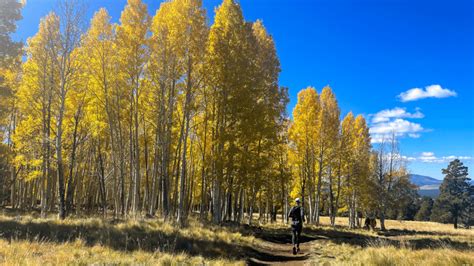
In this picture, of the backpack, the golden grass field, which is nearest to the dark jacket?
the backpack

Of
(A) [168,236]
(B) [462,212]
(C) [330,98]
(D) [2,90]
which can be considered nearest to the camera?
(A) [168,236]

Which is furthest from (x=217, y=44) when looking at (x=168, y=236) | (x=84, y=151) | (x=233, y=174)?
(x=84, y=151)

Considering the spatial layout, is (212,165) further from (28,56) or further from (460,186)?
(460,186)

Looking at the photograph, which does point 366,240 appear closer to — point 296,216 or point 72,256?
point 296,216

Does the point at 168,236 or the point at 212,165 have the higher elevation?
the point at 212,165

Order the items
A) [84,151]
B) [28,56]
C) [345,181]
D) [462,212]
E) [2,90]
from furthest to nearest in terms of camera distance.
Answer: [462,212]
[345,181]
[84,151]
[28,56]
[2,90]

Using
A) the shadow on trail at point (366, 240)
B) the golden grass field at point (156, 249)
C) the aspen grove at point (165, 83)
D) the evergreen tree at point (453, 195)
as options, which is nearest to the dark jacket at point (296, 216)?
the golden grass field at point (156, 249)

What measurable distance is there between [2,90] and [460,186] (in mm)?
71180

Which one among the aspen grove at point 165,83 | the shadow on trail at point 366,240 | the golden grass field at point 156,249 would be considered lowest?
the shadow on trail at point 366,240

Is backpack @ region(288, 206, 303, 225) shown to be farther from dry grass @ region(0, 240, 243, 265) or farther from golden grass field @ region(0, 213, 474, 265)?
dry grass @ region(0, 240, 243, 265)

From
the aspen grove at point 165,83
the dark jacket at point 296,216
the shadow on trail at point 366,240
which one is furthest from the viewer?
the aspen grove at point 165,83

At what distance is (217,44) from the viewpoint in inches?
608

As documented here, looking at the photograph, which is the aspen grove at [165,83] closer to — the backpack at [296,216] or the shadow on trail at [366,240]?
the shadow on trail at [366,240]

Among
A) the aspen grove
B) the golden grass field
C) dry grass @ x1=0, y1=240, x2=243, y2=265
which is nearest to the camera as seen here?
dry grass @ x1=0, y1=240, x2=243, y2=265
